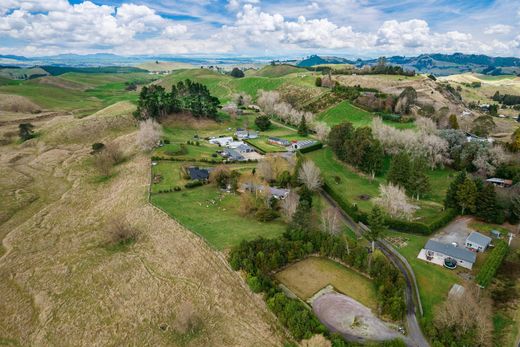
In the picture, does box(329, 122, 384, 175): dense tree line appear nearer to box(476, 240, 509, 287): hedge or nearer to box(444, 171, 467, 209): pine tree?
box(444, 171, 467, 209): pine tree

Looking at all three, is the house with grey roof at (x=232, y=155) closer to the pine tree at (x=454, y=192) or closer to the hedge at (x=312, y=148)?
the hedge at (x=312, y=148)

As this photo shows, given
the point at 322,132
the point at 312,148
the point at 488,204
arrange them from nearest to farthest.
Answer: the point at 488,204, the point at 312,148, the point at 322,132

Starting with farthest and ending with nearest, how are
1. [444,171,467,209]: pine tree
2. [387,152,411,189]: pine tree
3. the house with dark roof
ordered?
1. the house with dark roof
2. [387,152,411,189]: pine tree
3. [444,171,467,209]: pine tree

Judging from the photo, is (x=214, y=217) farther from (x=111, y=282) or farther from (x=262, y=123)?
(x=262, y=123)

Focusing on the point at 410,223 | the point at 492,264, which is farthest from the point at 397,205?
the point at 492,264

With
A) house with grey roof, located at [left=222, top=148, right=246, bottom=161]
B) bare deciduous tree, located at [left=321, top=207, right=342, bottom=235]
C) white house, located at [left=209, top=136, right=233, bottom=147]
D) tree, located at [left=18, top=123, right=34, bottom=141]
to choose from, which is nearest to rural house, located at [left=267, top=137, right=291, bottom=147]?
white house, located at [left=209, top=136, right=233, bottom=147]

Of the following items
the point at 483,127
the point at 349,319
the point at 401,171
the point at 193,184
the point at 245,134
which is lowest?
the point at 349,319
